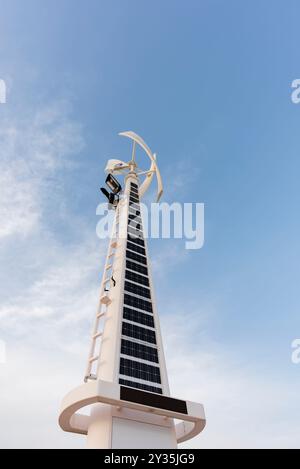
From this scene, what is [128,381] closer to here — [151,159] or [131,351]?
[131,351]

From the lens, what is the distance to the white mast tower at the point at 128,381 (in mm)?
32219

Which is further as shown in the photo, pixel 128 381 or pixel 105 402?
pixel 128 381

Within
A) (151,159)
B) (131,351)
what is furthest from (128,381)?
(151,159)

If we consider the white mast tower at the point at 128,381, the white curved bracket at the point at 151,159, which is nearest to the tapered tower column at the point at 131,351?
the white mast tower at the point at 128,381

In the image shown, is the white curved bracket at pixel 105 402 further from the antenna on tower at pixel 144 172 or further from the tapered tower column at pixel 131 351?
the antenna on tower at pixel 144 172

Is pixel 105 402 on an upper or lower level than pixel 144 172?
lower

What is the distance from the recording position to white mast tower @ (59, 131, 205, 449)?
32.2 m

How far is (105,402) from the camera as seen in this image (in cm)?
3150

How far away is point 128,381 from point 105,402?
15.4ft

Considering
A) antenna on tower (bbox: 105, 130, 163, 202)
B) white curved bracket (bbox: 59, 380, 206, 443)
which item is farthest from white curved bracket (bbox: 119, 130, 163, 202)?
white curved bracket (bbox: 59, 380, 206, 443)

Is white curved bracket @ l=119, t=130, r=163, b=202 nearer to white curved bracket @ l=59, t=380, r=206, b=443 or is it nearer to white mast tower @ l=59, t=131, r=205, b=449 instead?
white mast tower @ l=59, t=131, r=205, b=449
